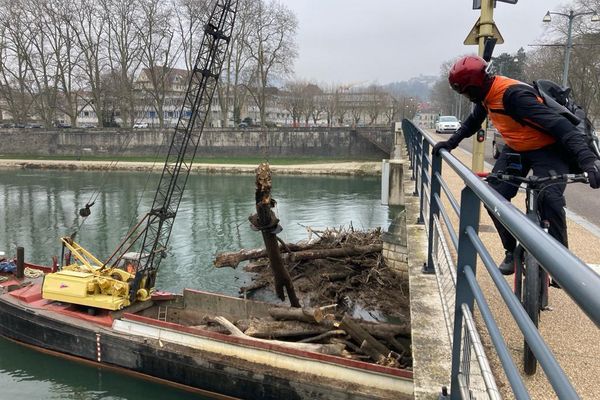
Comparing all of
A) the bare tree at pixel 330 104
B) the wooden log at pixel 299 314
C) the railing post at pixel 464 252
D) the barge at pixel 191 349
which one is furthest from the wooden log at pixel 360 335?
the bare tree at pixel 330 104

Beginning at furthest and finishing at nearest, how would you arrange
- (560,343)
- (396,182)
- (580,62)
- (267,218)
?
(580,62) → (396,182) → (267,218) → (560,343)

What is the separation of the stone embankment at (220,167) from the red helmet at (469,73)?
38.9m

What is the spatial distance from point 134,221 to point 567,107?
23927mm

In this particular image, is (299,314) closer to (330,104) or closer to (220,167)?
(220,167)

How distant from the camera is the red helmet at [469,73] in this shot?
3.11 m

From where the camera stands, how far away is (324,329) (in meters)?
9.24

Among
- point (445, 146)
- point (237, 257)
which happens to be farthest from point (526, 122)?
point (237, 257)

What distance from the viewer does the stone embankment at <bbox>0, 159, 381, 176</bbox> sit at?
43.3 meters

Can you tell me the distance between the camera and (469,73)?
3.13 metres

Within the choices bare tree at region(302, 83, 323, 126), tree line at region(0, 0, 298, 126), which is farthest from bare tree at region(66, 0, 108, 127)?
bare tree at region(302, 83, 323, 126)

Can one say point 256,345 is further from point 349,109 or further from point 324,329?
point 349,109

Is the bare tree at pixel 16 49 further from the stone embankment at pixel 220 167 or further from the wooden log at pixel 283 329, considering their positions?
the wooden log at pixel 283 329

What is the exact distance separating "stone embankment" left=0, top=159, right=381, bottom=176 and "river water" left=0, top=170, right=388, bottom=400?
1.76 metres

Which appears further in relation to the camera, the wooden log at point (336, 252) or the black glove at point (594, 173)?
the wooden log at point (336, 252)
